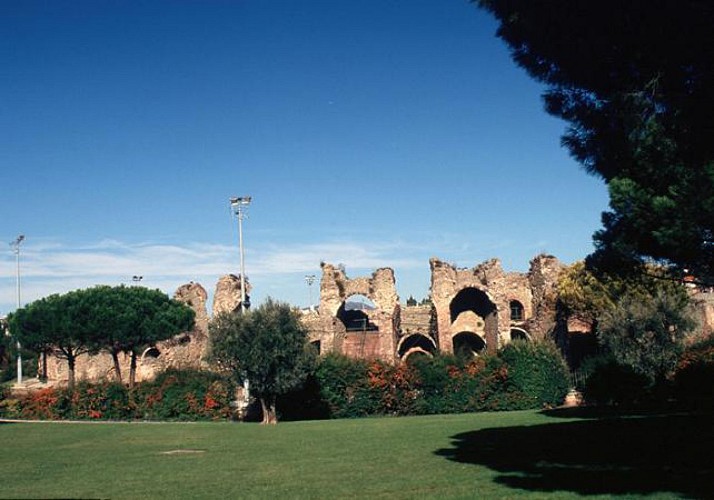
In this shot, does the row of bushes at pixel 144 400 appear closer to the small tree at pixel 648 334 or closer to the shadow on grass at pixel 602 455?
the shadow on grass at pixel 602 455

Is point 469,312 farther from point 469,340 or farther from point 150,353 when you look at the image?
point 150,353

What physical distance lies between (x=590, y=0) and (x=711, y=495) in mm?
6232

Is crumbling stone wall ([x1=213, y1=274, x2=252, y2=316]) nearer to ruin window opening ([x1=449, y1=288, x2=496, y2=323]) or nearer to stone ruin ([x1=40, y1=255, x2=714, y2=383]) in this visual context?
stone ruin ([x1=40, y1=255, x2=714, y2=383])

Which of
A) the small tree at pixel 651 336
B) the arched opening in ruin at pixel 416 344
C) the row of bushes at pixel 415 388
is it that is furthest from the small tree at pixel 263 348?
the arched opening in ruin at pixel 416 344

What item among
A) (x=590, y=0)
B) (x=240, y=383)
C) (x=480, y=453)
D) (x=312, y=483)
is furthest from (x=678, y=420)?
(x=240, y=383)

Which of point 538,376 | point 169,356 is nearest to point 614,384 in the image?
point 538,376

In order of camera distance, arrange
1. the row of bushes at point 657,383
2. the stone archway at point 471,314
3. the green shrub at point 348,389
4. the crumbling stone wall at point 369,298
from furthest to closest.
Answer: the stone archway at point 471,314, the crumbling stone wall at point 369,298, the green shrub at point 348,389, the row of bushes at point 657,383

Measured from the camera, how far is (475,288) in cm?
4219

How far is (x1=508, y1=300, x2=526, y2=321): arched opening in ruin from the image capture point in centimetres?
4403

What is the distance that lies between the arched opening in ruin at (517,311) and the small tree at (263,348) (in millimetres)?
22116

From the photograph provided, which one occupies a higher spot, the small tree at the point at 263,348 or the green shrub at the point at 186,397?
the small tree at the point at 263,348

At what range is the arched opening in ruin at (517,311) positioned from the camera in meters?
44.0

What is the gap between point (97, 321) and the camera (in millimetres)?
37094

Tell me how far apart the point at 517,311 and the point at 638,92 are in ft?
118
